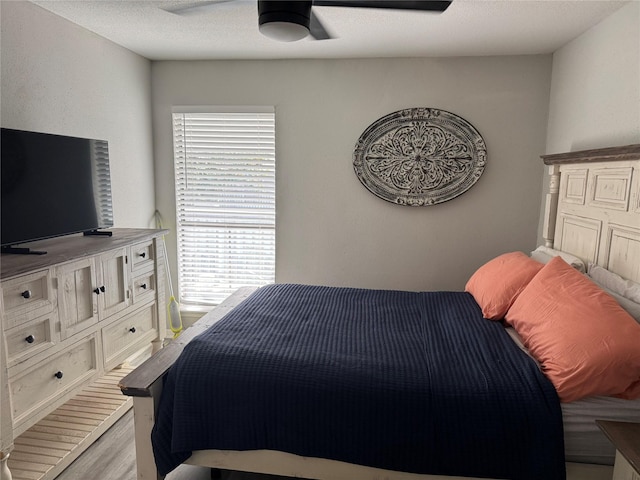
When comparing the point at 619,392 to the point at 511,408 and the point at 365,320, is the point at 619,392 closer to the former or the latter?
the point at 511,408

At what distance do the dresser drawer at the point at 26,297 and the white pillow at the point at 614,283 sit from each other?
105 inches

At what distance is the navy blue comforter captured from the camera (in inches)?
63.6

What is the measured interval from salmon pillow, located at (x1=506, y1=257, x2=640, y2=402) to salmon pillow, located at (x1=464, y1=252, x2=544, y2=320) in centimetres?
28

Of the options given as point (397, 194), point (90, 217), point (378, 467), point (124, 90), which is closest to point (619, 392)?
point (378, 467)

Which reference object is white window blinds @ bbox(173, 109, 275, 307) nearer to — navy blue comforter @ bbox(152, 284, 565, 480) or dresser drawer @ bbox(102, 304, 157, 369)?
dresser drawer @ bbox(102, 304, 157, 369)

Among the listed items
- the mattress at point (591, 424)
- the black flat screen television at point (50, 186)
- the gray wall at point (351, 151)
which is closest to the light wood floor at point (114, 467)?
the black flat screen television at point (50, 186)

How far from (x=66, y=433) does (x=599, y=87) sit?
372cm

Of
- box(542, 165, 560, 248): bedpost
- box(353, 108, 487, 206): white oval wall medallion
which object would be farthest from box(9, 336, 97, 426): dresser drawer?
box(542, 165, 560, 248): bedpost

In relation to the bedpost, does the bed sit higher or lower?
lower

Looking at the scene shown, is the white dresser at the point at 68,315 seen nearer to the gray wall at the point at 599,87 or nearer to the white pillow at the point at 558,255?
the white pillow at the point at 558,255

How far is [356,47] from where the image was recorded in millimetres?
3219

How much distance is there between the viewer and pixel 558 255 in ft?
8.56

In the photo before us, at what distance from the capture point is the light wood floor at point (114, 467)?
218cm

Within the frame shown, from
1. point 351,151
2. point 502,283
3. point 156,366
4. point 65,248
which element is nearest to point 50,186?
point 65,248
